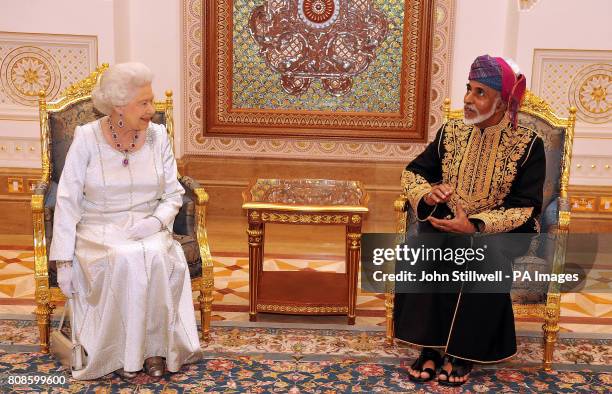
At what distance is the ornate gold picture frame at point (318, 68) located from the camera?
20.0 ft

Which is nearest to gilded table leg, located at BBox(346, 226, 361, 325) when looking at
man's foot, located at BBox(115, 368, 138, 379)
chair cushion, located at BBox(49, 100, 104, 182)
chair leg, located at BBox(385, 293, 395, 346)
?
chair leg, located at BBox(385, 293, 395, 346)

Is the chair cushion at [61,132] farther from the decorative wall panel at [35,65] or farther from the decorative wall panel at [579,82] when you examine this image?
the decorative wall panel at [579,82]

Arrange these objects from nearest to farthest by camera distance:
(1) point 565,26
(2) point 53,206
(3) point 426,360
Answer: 1. (3) point 426,360
2. (2) point 53,206
3. (1) point 565,26

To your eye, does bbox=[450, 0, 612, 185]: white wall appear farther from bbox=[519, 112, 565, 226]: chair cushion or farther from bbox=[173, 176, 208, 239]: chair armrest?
bbox=[173, 176, 208, 239]: chair armrest

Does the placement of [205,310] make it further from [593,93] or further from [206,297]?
[593,93]

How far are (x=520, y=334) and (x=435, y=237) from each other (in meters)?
1.00

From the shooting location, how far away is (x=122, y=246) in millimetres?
3541

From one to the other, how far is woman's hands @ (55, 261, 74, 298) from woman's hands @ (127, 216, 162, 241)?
32 cm

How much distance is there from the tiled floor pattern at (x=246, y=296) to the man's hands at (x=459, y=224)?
103 cm

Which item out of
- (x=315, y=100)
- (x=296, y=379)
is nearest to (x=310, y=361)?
Answer: (x=296, y=379)

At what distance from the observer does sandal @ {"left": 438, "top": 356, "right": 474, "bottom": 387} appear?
3.62 m

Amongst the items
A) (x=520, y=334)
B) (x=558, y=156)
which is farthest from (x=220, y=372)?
(x=558, y=156)

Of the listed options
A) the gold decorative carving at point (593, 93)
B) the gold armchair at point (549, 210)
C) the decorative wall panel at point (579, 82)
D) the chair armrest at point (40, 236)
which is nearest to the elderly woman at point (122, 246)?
the chair armrest at point (40, 236)

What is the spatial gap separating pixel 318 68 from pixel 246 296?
7.27ft
